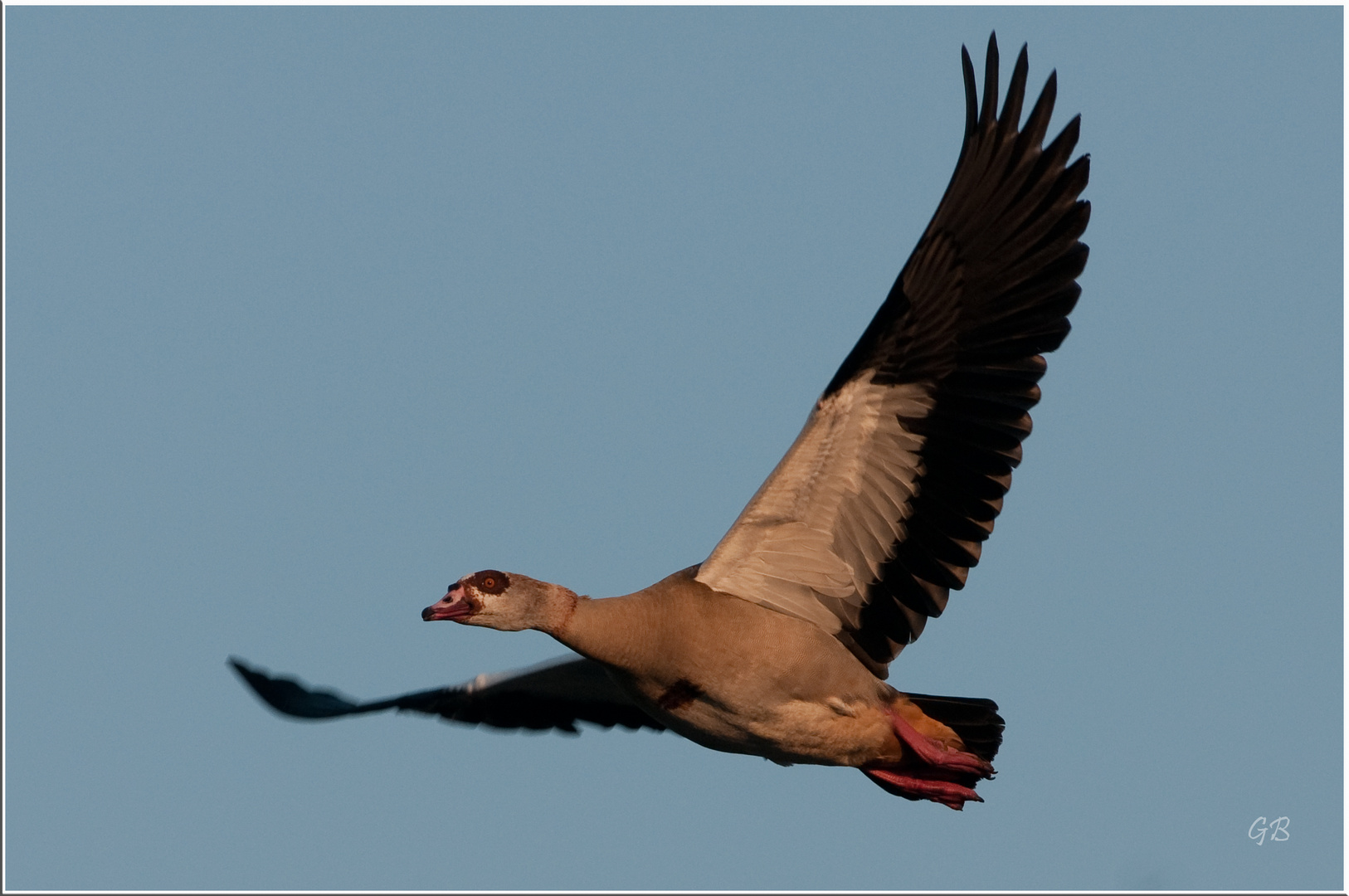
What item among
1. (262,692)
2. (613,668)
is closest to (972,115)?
(613,668)

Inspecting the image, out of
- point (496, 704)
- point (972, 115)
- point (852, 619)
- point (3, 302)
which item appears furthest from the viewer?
point (3, 302)

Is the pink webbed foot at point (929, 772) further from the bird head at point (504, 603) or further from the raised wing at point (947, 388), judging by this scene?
the bird head at point (504, 603)

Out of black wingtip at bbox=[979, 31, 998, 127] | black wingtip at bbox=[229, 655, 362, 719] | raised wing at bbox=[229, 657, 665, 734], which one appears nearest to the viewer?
black wingtip at bbox=[979, 31, 998, 127]

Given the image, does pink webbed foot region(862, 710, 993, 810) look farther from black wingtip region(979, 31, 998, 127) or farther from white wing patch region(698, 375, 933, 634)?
black wingtip region(979, 31, 998, 127)

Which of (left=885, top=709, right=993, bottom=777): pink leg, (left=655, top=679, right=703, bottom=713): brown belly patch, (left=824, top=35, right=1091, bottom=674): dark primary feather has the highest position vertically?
(left=824, top=35, right=1091, bottom=674): dark primary feather

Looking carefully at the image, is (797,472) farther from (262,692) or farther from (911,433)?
(262,692)

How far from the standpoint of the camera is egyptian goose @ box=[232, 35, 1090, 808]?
7.44 metres

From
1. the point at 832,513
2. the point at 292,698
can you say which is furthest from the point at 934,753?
the point at 292,698

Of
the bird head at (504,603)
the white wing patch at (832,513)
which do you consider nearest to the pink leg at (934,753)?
the white wing patch at (832,513)

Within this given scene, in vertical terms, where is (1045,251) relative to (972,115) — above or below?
below

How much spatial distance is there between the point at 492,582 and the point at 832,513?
5.02ft

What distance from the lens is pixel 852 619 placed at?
8.05 metres

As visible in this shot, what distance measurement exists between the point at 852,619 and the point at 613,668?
121cm

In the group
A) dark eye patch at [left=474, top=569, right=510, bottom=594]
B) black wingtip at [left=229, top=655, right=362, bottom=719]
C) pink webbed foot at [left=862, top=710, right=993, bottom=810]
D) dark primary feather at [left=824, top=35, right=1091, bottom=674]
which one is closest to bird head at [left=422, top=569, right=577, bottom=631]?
dark eye patch at [left=474, top=569, right=510, bottom=594]
